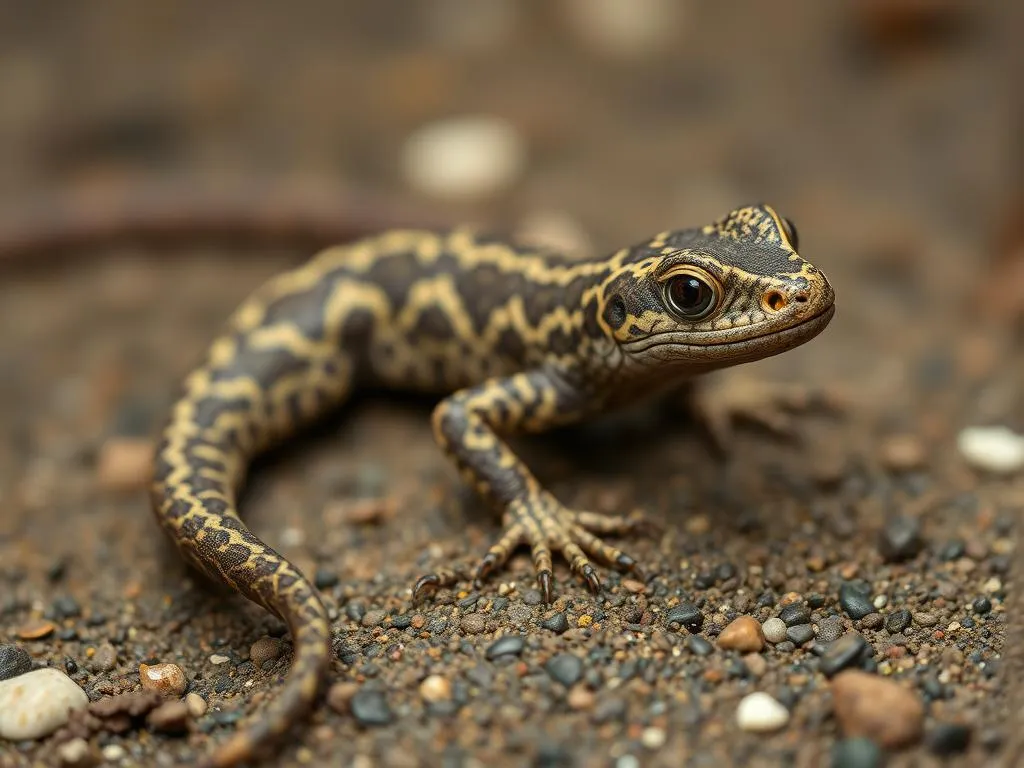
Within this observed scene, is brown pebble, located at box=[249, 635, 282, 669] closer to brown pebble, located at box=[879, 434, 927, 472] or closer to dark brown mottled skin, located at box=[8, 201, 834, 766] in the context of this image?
dark brown mottled skin, located at box=[8, 201, 834, 766]

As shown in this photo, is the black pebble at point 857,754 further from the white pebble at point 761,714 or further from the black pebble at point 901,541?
the black pebble at point 901,541

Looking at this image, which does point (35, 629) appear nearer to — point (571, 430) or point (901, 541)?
point (571, 430)

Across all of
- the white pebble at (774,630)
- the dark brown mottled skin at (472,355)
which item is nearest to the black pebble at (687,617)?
the white pebble at (774,630)

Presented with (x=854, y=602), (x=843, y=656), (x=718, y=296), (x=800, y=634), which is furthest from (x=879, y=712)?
(x=718, y=296)

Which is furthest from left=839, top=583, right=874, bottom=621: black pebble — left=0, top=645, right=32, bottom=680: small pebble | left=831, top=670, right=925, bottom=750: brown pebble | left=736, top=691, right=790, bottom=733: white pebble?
left=0, top=645, right=32, bottom=680: small pebble

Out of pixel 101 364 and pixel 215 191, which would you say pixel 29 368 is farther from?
pixel 215 191
